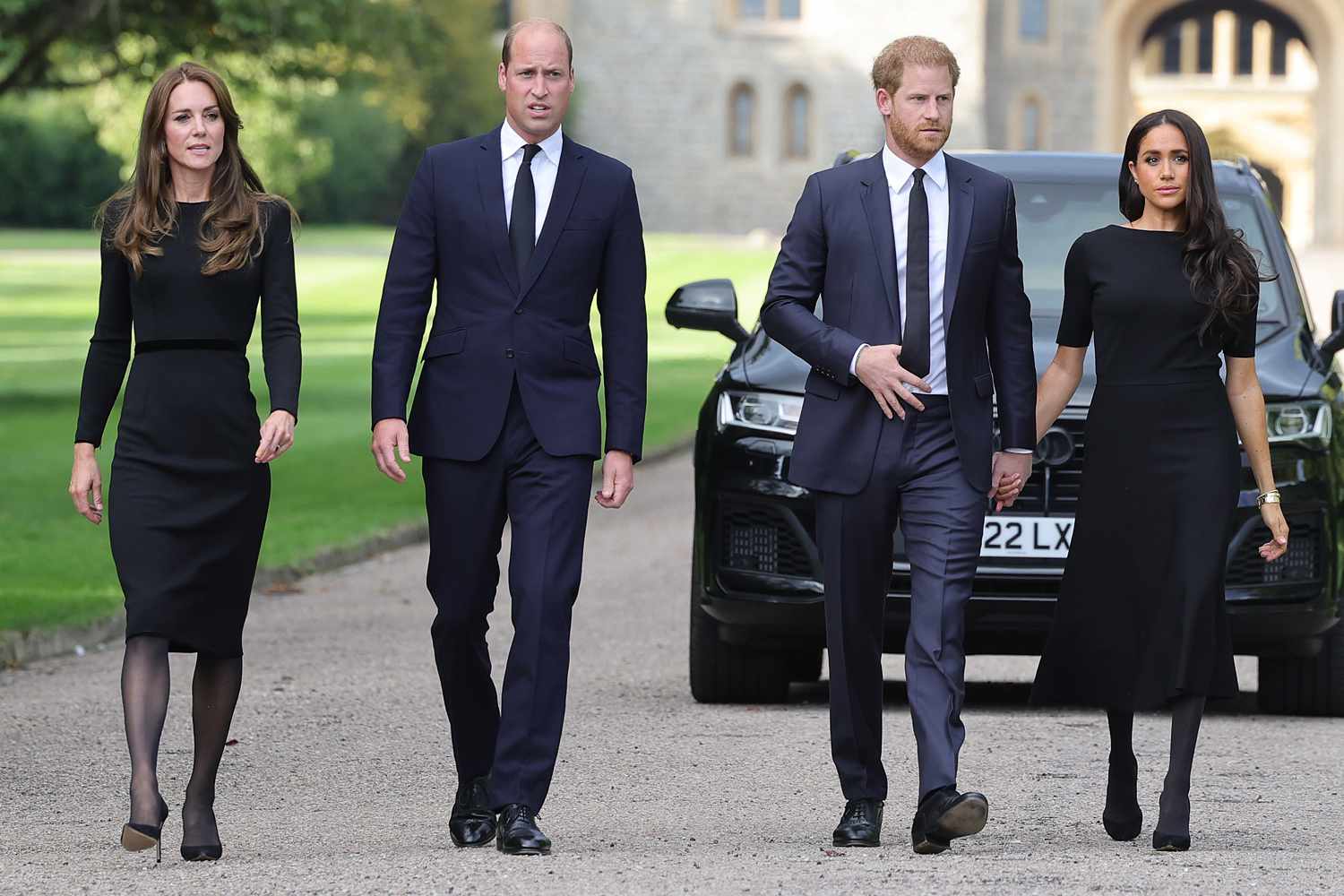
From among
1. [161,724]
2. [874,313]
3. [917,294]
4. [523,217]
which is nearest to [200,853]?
[161,724]

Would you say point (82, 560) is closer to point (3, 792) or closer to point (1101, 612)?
point (3, 792)

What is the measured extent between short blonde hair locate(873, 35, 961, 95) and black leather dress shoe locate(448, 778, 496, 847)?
6.31ft

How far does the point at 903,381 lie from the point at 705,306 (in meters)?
2.47

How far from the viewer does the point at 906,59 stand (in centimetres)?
568

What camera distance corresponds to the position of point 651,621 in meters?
11.0

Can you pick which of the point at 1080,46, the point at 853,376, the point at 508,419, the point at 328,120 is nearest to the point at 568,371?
the point at 508,419

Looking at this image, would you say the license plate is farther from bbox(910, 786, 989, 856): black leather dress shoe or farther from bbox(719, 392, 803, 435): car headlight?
bbox(910, 786, 989, 856): black leather dress shoe

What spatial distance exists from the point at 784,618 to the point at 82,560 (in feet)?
19.3

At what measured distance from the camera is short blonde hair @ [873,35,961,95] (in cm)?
567

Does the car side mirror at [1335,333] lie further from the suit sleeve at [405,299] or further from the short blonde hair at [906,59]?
the suit sleeve at [405,299]

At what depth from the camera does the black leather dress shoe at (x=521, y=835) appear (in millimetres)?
5508

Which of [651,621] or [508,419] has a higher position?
[508,419]

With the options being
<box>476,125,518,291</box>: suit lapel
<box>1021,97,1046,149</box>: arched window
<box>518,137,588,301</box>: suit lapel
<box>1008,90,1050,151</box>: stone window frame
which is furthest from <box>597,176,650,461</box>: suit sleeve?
<box>1021,97,1046,149</box>: arched window

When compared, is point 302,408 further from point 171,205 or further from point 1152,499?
point 1152,499
